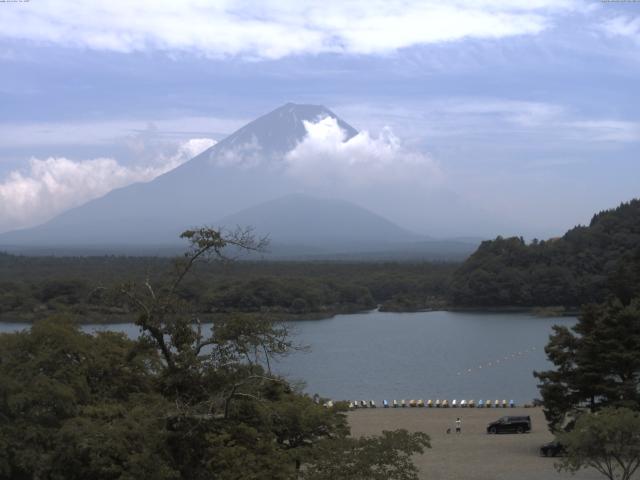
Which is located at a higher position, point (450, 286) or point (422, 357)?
point (450, 286)

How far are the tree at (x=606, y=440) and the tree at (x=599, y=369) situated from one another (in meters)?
3.31

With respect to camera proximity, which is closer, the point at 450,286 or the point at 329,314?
the point at 329,314

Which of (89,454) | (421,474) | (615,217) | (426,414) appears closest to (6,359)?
(89,454)

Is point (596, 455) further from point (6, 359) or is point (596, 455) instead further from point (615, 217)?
point (615, 217)

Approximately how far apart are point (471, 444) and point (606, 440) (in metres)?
5.30

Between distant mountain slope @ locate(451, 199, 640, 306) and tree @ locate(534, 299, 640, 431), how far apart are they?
1352 inches

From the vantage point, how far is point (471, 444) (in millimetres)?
15398

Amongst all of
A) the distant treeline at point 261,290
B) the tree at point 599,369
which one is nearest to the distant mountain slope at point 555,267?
the distant treeline at point 261,290

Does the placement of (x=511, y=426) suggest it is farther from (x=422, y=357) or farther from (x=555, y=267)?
(x=555, y=267)

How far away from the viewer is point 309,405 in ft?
37.3

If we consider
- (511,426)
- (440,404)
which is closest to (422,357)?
(440,404)

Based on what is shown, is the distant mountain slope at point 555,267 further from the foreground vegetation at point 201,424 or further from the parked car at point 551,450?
the foreground vegetation at point 201,424

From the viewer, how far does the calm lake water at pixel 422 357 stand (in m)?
24.1

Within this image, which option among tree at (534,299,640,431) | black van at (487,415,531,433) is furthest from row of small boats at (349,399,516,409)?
tree at (534,299,640,431)
